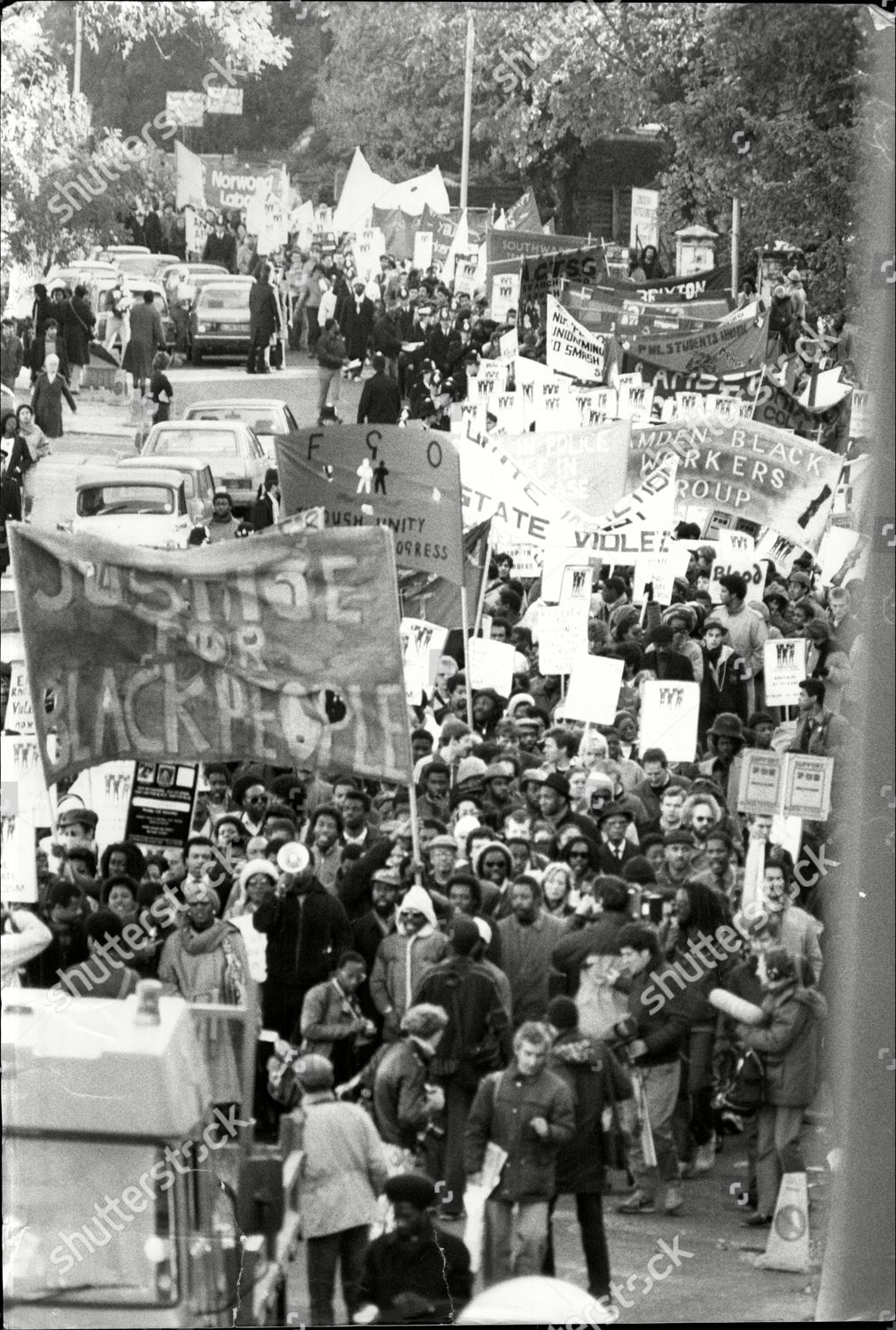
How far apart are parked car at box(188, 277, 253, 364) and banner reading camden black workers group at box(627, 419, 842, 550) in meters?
10.4

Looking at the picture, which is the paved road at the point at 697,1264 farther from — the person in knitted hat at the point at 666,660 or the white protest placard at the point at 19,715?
the person in knitted hat at the point at 666,660

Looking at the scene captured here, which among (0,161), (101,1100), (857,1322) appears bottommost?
(857,1322)

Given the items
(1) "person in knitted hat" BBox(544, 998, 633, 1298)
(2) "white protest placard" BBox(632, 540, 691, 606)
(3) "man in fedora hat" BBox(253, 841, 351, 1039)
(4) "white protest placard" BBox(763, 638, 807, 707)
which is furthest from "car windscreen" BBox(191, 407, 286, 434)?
(1) "person in knitted hat" BBox(544, 998, 633, 1298)

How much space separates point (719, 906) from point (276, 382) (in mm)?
16476

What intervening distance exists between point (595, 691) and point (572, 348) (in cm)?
1029

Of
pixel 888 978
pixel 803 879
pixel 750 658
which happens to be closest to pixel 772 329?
pixel 750 658

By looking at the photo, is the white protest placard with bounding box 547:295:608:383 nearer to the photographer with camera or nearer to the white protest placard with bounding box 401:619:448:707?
the white protest placard with bounding box 401:619:448:707

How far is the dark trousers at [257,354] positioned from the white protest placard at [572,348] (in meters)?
3.92

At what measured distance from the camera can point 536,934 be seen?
9.78m

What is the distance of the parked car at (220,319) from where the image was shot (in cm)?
2595

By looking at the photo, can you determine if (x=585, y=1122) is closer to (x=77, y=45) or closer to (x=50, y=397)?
(x=77, y=45)

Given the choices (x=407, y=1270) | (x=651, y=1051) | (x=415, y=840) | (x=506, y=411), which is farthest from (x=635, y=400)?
(x=407, y=1270)

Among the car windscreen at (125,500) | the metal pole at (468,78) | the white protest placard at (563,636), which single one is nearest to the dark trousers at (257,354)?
the metal pole at (468,78)

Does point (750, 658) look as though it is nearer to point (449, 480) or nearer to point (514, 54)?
point (449, 480)
